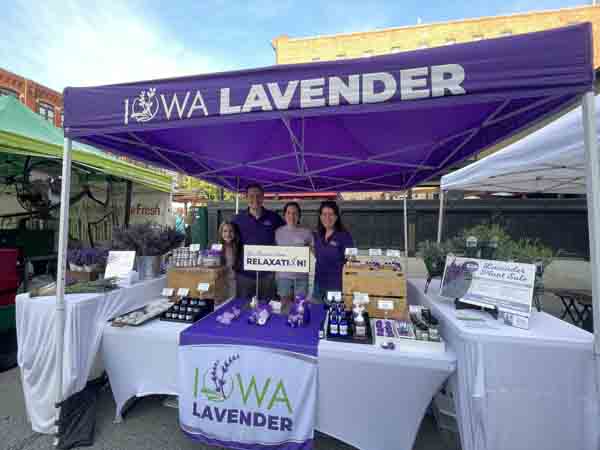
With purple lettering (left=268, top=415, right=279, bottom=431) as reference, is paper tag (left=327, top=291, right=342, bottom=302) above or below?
above

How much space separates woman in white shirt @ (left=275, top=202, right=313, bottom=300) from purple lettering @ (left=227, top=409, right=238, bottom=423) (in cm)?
84

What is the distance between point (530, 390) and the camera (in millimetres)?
1097

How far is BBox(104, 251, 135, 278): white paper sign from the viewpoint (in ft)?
6.21

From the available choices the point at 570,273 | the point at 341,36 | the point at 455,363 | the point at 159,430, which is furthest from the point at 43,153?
the point at 341,36

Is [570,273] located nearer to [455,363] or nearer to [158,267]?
[455,363]

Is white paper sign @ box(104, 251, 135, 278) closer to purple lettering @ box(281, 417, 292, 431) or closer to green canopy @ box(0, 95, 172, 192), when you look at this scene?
purple lettering @ box(281, 417, 292, 431)

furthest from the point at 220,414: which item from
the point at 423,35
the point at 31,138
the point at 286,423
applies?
the point at 423,35

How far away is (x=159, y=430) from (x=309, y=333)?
1.21 meters

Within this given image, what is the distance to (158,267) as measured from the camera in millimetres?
2188

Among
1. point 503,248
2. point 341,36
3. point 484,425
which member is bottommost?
point 484,425

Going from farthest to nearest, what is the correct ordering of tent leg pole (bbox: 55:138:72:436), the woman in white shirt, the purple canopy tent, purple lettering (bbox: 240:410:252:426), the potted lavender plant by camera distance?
the woman in white shirt, the potted lavender plant, tent leg pole (bbox: 55:138:72:436), purple lettering (bbox: 240:410:252:426), the purple canopy tent

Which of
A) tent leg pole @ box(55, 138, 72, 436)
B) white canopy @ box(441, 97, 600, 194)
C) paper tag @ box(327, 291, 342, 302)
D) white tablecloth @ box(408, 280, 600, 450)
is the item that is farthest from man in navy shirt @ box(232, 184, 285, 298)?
white canopy @ box(441, 97, 600, 194)

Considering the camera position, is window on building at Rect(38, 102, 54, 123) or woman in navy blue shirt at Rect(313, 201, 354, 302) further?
window on building at Rect(38, 102, 54, 123)

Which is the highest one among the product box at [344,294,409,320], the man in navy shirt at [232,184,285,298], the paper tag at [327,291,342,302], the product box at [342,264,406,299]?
the man in navy shirt at [232,184,285,298]
